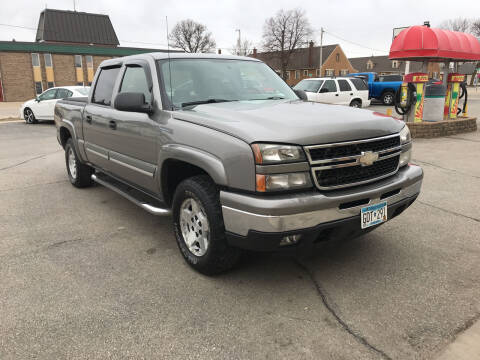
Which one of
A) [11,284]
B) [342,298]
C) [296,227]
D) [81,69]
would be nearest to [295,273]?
[342,298]

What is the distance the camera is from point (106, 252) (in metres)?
3.87

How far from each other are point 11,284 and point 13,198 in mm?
2953

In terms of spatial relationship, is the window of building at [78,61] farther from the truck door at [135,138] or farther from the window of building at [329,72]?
the truck door at [135,138]

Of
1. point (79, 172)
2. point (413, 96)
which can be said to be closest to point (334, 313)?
point (79, 172)

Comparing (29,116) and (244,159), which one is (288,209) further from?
(29,116)

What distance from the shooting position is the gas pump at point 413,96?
34.9 ft

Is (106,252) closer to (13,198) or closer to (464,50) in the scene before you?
(13,198)

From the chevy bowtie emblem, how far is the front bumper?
0.19m

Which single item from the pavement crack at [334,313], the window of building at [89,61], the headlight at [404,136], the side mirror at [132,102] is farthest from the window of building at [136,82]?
the window of building at [89,61]

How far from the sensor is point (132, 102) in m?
3.52

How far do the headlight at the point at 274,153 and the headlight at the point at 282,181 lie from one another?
0.32 ft

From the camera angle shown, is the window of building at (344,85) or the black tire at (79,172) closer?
the black tire at (79,172)

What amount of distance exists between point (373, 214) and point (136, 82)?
2787mm

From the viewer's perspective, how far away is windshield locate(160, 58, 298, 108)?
12.4 ft
